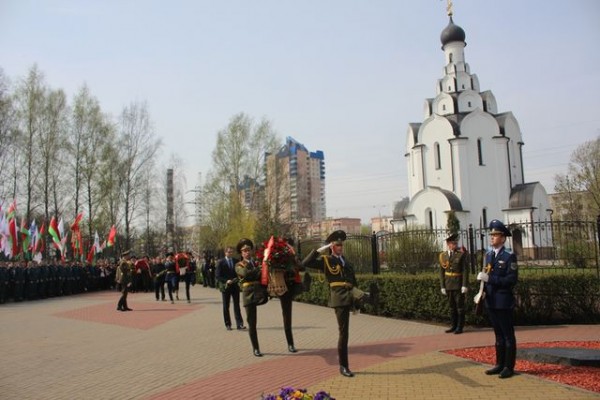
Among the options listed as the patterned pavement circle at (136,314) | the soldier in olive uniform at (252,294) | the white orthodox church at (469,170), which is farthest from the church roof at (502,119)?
the soldier in olive uniform at (252,294)

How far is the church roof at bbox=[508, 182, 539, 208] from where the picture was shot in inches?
1711

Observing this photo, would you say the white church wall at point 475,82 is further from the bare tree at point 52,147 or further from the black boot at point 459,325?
the black boot at point 459,325

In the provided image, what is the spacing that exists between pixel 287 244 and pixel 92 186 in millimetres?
31725

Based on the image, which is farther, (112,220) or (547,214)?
(547,214)

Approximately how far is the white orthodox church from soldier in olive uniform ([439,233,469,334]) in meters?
33.6

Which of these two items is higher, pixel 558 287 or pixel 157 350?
pixel 558 287

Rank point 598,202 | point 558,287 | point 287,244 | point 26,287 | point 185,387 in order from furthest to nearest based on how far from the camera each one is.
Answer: point 598,202, point 26,287, point 558,287, point 287,244, point 185,387

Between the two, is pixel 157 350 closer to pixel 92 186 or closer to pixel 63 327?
pixel 63 327

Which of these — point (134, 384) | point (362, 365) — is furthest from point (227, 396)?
point (362, 365)

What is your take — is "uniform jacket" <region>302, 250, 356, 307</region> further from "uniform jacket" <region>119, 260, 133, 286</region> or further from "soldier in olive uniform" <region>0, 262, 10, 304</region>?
"soldier in olive uniform" <region>0, 262, 10, 304</region>

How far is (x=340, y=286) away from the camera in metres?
7.14

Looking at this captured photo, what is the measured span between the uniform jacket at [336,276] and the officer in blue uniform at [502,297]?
6.07ft

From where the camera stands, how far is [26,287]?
21.4 meters

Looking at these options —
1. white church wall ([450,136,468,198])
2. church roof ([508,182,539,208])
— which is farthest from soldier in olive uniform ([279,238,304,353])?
church roof ([508,182,539,208])
